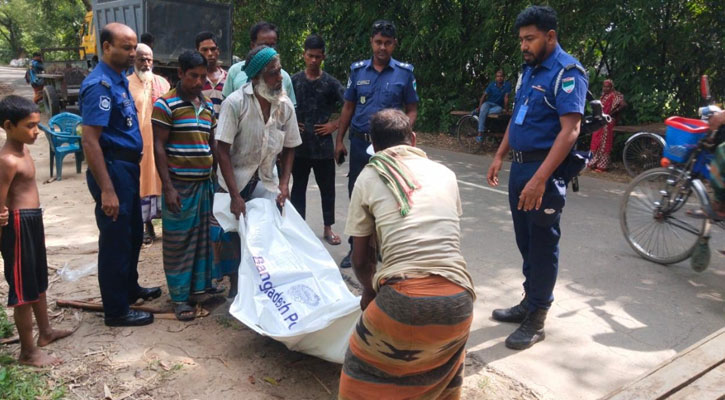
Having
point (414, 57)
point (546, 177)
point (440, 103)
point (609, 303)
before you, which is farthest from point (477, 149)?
point (546, 177)

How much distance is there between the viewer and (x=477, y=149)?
35.1 ft

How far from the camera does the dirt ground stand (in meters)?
2.73

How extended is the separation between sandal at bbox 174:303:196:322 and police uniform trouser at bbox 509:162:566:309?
6.97ft

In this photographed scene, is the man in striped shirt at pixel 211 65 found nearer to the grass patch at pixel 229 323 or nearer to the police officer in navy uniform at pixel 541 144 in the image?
the grass patch at pixel 229 323

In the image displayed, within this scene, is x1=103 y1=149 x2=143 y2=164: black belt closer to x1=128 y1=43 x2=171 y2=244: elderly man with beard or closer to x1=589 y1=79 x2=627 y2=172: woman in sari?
x1=128 y1=43 x2=171 y2=244: elderly man with beard

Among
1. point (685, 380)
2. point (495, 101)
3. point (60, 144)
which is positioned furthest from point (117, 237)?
point (495, 101)

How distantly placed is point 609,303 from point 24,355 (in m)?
3.67

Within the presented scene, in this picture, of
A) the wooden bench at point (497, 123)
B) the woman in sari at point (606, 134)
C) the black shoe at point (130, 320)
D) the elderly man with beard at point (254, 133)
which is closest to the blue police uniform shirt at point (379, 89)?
the elderly man with beard at point (254, 133)

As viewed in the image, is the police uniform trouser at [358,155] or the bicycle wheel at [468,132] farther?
the bicycle wheel at [468,132]

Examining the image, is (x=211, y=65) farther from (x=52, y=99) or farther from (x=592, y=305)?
(x=52, y=99)

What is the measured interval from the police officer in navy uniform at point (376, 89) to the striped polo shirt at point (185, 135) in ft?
4.26

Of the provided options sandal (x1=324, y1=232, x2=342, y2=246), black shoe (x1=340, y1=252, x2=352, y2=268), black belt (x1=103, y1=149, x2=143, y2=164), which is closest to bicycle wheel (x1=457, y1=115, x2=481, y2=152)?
sandal (x1=324, y1=232, x2=342, y2=246)

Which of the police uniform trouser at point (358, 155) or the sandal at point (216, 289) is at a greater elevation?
the police uniform trouser at point (358, 155)

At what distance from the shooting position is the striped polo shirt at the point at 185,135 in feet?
10.7
